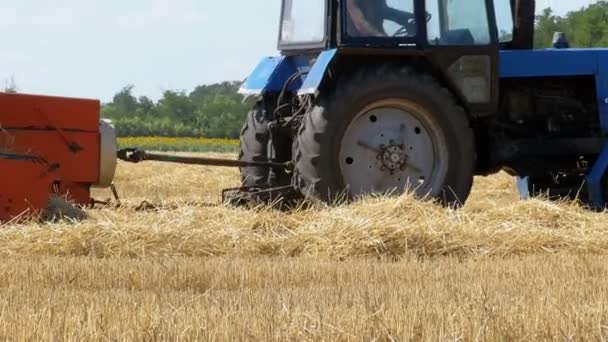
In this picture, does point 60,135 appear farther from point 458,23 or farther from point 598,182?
point 598,182

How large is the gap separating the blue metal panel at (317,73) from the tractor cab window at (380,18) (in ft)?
1.01

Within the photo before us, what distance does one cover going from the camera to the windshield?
9.60 metres

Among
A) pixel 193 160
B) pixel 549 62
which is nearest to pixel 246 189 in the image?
pixel 193 160

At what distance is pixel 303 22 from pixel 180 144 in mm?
25647

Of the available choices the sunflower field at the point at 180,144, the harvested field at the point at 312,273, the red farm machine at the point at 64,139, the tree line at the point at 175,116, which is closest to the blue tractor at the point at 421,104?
the harvested field at the point at 312,273

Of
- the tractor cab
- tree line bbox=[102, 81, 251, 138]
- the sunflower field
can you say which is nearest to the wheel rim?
the tractor cab

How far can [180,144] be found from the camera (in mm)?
35312

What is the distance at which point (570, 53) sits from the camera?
10.3 meters

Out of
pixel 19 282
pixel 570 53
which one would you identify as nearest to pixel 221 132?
pixel 570 53

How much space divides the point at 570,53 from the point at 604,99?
1.49 feet

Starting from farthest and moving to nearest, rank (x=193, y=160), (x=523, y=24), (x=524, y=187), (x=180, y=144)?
(x=180, y=144), (x=524, y=187), (x=523, y=24), (x=193, y=160)

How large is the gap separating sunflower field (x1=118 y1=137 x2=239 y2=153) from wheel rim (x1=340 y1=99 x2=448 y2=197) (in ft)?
73.8

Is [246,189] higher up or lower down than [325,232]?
higher up

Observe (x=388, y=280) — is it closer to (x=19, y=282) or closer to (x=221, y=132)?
(x=19, y=282)
